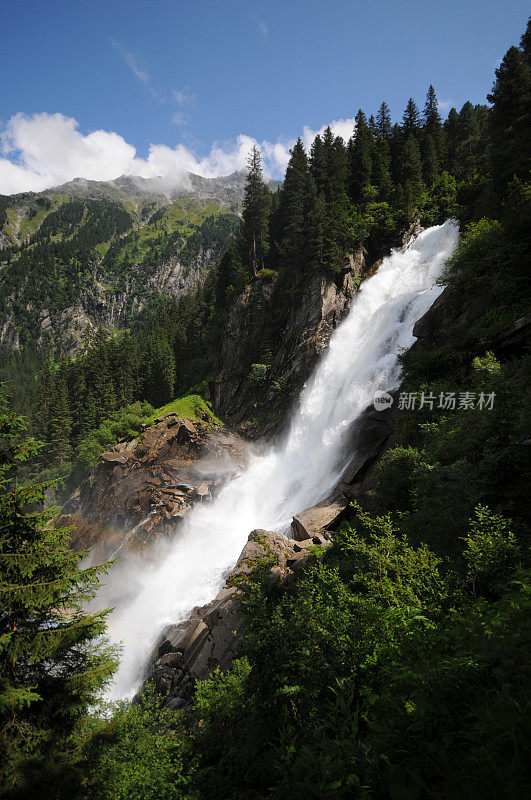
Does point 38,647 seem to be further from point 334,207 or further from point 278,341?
point 334,207

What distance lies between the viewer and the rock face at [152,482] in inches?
1204

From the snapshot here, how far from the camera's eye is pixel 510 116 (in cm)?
2341

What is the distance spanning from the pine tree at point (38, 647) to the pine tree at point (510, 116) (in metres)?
28.5

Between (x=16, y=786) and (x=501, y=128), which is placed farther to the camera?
(x=501, y=128)

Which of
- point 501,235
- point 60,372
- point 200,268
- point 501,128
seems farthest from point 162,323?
point 200,268

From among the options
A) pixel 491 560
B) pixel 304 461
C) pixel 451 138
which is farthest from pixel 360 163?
pixel 491 560

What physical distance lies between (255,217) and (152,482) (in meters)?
36.3

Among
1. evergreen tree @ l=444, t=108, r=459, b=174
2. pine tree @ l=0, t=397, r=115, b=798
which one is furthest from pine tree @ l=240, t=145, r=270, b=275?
pine tree @ l=0, t=397, r=115, b=798

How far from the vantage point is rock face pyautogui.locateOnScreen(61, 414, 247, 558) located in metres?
30.6

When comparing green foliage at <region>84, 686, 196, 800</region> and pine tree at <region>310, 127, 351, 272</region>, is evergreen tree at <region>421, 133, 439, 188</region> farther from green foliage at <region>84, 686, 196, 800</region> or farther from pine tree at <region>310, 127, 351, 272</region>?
green foliage at <region>84, 686, 196, 800</region>

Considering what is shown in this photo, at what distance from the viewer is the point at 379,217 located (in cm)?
3684

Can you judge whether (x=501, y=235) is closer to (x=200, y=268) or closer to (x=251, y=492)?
(x=251, y=492)

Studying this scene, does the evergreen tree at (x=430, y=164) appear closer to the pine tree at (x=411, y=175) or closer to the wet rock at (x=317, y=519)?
the pine tree at (x=411, y=175)

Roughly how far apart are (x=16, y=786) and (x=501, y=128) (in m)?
38.1
